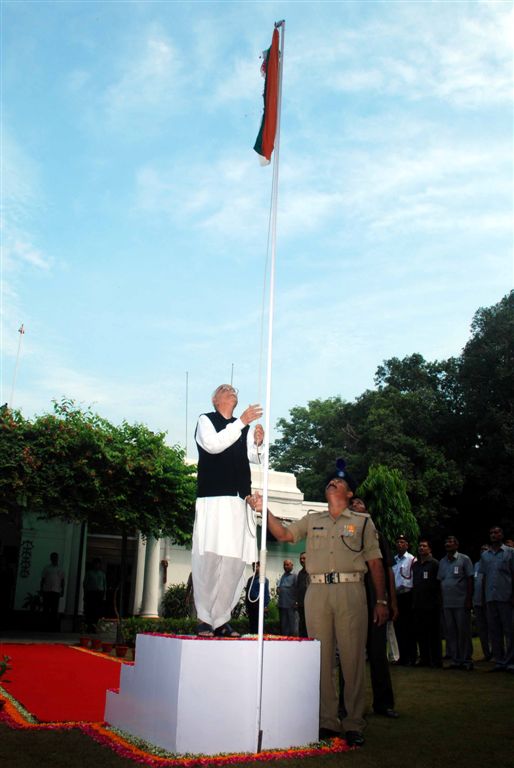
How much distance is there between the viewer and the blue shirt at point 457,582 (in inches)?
413

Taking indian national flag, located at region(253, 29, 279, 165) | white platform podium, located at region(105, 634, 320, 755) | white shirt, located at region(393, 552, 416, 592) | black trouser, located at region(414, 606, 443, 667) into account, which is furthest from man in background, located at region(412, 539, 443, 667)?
indian national flag, located at region(253, 29, 279, 165)

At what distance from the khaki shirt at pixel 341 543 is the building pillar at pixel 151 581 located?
15.1 meters

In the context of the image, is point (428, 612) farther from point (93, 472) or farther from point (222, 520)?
point (93, 472)

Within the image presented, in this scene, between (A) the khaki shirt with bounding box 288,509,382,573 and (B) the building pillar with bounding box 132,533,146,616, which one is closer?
(A) the khaki shirt with bounding box 288,509,382,573

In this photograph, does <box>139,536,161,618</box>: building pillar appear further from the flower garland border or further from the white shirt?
the flower garland border

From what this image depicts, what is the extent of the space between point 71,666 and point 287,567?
16.5 feet

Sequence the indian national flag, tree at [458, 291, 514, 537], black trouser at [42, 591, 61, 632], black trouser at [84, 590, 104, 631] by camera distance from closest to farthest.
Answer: the indian national flag
black trouser at [42, 591, 61, 632]
black trouser at [84, 590, 104, 631]
tree at [458, 291, 514, 537]

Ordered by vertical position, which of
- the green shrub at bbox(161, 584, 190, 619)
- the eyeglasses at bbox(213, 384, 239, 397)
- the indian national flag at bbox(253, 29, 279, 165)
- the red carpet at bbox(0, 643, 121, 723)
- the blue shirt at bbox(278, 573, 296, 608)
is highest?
the indian national flag at bbox(253, 29, 279, 165)

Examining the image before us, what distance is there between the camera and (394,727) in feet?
18.8

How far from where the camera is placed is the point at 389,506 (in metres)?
23.2

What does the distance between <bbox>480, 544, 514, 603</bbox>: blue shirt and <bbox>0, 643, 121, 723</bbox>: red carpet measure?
17.0 feet

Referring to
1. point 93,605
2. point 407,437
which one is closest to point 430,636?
point 93,605

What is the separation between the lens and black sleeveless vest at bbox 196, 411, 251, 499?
5340 mm

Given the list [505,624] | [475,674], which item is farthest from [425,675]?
[505,624]
